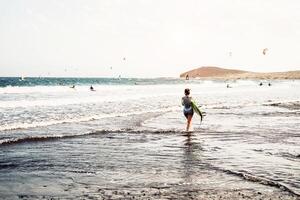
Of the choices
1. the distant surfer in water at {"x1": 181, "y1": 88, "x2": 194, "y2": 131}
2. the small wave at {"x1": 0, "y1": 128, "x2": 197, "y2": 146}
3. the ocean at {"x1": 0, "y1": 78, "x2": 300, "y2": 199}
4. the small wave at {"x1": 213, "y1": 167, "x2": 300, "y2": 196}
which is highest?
the distant surfer in water at {"x1": 181, "y1": 88, "x2": 194, "y2": 131}

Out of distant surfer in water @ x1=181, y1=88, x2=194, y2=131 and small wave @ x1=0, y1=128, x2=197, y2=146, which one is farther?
distant surfer in water @ x1=181, y1=88, x2=194, y2=131

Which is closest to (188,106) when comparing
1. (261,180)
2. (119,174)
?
(119,174)

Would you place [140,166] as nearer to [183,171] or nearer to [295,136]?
[183,171]

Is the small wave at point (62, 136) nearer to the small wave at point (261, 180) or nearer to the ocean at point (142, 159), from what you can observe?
the ocean at point (142, 159)

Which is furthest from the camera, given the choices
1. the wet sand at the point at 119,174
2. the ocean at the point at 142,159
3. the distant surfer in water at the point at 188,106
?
the distant surfer in water at the point at 188,106

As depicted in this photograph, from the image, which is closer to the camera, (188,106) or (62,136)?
(62,136)

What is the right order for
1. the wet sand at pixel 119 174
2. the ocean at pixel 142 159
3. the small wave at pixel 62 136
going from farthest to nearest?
the small wave at pixel 62 136
the ocean at pixel 142 159
the wet sand at pixel 119 174

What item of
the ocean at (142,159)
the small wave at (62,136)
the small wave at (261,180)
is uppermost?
the small wave at (261,180)

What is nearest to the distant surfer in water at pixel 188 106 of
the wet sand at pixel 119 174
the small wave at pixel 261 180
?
the wet sand at pixel 119 174

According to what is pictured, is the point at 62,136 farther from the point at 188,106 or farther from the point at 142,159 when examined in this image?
the point at 142,159

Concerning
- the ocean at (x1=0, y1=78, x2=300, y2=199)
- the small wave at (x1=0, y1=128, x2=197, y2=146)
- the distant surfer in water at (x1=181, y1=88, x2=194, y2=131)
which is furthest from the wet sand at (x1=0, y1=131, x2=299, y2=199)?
the distant surfer in water at (x1=181, y1=88, x2=194, y2=131)

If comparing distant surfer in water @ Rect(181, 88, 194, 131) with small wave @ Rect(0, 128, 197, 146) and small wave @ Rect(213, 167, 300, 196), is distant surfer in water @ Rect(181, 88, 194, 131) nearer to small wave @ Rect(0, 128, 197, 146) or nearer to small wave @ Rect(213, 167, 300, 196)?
small wave @ Rect(0, 128, 197, 146)

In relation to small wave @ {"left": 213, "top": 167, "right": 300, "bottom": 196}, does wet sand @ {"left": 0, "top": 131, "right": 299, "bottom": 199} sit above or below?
below

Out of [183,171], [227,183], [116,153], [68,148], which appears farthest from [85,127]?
[227,183]
